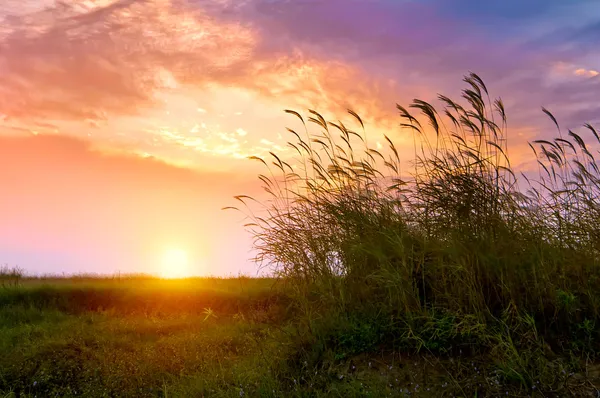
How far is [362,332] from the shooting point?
6.12 meters

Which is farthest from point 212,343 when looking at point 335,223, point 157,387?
point 335,223

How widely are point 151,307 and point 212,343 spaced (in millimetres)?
4446

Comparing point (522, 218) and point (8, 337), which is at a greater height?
point (522, 218)

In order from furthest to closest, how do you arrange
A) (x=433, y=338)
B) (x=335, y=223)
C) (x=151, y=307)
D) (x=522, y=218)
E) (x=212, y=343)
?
(x=151, y=307) < (x=212, y=343) < (x=335, y=223) < (x=522, y=218) < (x=433, y=338)

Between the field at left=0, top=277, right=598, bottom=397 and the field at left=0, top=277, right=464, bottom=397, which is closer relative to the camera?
the field at left=0, top=277, right=598, bottom=397

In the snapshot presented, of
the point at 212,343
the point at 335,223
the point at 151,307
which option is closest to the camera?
the point at 335,223

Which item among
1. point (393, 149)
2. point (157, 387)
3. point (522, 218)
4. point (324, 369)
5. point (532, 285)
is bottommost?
point (157, 387)

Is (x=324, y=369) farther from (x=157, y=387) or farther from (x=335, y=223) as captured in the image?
(x=157, y=387)

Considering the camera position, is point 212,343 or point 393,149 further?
point 212,343

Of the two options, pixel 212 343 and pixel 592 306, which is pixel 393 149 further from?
pixel 212 343

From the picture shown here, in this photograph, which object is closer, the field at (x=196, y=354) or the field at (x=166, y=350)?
the field at (x=196, y=354)

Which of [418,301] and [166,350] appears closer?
[418,301]

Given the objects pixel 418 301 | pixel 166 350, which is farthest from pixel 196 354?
pixel 418 301

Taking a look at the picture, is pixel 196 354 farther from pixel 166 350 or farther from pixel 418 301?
pixel 418 301
